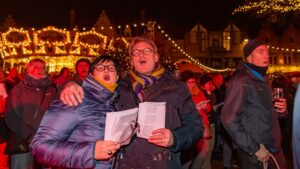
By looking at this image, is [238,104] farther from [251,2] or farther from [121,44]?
[121,44]

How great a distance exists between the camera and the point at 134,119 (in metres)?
3.31

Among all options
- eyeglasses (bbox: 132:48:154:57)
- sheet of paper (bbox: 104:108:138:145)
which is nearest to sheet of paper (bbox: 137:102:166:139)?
sheet of paper (bbox: 104:108:138:145)

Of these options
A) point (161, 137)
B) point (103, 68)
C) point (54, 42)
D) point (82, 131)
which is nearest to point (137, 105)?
point (161, 137)

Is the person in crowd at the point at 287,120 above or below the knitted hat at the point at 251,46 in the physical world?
below

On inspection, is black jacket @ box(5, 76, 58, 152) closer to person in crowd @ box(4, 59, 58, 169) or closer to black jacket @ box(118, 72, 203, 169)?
person in crowd @ box(4, 59, 58, 169)

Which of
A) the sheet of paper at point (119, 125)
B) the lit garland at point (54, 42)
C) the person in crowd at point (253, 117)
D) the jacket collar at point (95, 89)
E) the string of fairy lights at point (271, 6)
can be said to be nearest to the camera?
the sheet of paper at point (119, 125)

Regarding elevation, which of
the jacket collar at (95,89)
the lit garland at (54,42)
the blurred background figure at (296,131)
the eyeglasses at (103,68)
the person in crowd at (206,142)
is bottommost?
the person in crowd at (206,142)

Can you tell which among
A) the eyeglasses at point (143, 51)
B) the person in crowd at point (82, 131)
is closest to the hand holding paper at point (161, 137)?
the person in crowd at point (82, 131)

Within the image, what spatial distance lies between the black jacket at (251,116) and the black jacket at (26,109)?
282 cm

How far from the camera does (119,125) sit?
3.09 meters

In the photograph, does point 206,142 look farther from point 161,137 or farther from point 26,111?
point 161,137

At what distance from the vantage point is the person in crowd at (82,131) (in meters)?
3.10

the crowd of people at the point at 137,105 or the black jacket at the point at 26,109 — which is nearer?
the crowd of people at the point at 137,105

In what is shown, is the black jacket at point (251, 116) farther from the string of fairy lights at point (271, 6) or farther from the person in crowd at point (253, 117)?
the string of fairy lights at point (271, 6)
